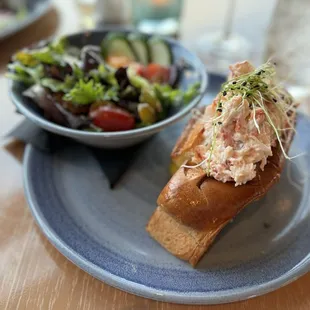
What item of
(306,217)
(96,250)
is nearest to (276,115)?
(306,217)

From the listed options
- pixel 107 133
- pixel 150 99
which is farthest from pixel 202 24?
pixel 107 133

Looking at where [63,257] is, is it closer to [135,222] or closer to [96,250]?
[96,250]

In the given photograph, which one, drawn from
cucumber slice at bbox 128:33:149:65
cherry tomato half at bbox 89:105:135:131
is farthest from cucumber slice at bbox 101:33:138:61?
cherry tomato half at bbox 89:105:135:131

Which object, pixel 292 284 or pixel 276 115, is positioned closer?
pixel 292 284

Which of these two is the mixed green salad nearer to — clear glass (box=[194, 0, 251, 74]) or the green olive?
the green olive

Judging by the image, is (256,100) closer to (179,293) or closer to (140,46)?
(179,293)
